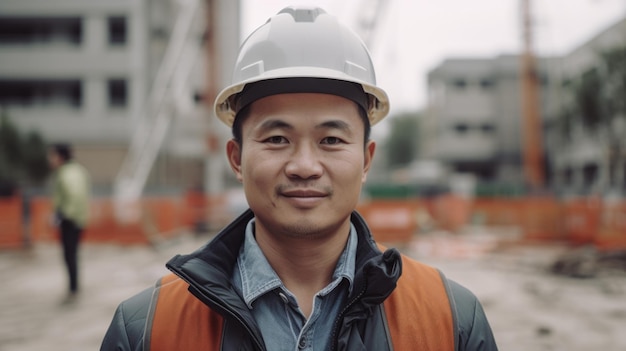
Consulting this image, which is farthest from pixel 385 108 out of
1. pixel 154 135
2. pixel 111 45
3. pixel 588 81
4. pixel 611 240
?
pixel 111 45

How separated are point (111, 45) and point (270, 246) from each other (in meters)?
34.8

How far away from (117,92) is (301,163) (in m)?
34.7

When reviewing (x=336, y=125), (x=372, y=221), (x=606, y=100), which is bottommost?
(x=372, y=221)

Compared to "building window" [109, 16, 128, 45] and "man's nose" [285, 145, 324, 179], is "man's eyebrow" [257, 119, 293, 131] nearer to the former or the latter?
"man's nose" [285, 145, 324, 179]

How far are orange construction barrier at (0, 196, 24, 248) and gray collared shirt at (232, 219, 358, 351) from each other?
13939 mm

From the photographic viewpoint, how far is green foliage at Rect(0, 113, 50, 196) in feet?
91.1

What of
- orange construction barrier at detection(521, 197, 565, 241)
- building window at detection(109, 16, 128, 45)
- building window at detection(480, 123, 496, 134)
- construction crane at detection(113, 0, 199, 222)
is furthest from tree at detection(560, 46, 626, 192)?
building window at detection(109, 16, 128, 45)

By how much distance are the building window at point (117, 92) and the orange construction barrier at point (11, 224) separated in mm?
20577

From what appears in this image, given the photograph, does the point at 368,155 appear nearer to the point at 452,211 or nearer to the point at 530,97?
the point at 452,211

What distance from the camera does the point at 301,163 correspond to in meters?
1.63

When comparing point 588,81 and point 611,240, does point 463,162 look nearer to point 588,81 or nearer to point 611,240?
point 588,81

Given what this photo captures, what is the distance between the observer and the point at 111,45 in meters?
33.5

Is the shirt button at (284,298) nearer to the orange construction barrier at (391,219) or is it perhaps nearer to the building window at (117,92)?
the orange construction barrier at (391,219)

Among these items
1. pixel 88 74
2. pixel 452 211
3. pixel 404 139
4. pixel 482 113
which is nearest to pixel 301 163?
pixel 452 211
